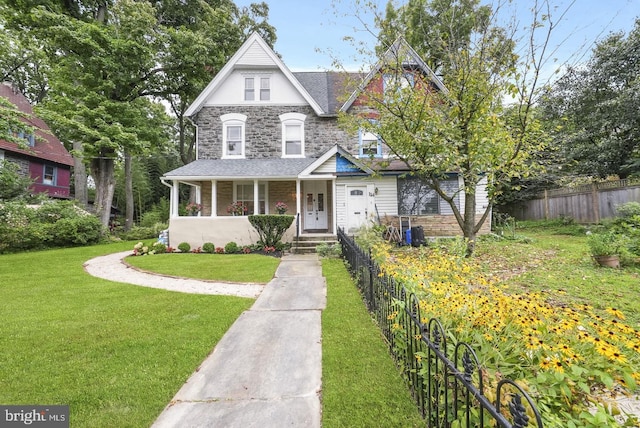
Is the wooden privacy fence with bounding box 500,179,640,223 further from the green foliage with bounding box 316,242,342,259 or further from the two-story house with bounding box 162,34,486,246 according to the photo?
the green foliage with bounding box 316,242,342,259

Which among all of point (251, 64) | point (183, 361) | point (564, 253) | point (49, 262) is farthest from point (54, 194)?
point (564, 253)

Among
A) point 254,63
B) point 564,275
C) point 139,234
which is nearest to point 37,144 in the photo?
point 139,234

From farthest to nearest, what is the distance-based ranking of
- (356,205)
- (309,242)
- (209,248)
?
(356,205)
(209,248)
(309,242)

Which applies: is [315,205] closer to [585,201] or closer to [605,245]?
[605,245]

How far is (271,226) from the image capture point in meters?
11.0

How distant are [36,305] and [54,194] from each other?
22.9m

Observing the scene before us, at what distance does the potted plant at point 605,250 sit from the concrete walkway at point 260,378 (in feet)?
22.6

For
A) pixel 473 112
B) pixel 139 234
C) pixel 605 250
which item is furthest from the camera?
pixel 139 234

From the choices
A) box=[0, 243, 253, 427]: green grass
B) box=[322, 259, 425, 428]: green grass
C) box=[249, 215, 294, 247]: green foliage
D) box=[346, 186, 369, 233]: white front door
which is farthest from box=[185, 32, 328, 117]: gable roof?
box=[322, 259, 425, 428]: green grass

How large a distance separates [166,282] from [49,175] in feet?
76.5

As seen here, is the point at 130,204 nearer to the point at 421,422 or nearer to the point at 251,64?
the point at 251,64

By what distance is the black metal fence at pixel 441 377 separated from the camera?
4.66 feet

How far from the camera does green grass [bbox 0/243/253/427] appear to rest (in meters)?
2.59
